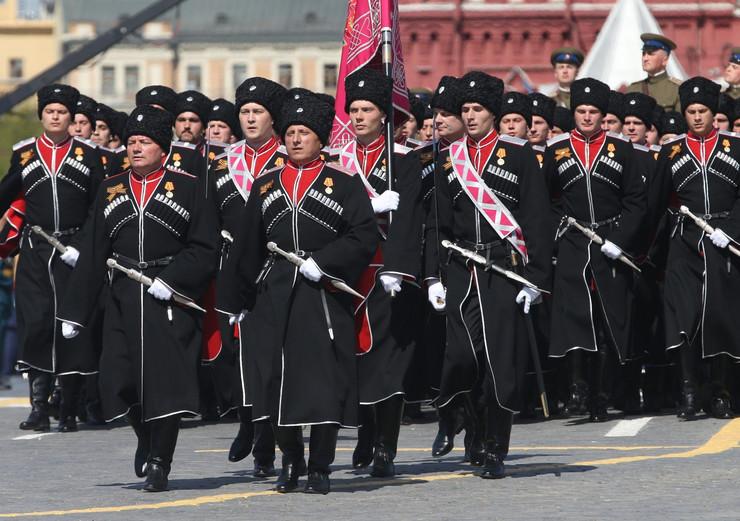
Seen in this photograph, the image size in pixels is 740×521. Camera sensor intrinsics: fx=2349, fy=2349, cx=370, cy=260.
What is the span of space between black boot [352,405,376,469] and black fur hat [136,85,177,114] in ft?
13.5

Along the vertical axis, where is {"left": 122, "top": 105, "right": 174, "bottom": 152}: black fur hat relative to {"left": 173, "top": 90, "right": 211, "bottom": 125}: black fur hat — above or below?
below

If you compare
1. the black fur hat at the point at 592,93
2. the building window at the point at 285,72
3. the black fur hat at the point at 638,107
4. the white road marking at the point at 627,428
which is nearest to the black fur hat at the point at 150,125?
the white road marking at the point at 627,428

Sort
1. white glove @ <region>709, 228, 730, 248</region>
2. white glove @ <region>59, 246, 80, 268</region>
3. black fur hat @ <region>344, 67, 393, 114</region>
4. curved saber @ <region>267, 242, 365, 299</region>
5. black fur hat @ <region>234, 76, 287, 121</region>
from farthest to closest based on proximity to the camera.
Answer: white glove @ <region>59, 246, 80, 268</region>
white glove @ <region>709, 228, 730, 248</region>
black fur hat @ <region>234, 76, 287, 121</region>
black fur hat @ <region>344, 67, 393, 114</region>
curved saber @ <region>267, 242, 365, 299</region>

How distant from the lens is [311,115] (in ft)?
41.9

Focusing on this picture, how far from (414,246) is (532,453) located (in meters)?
1.99

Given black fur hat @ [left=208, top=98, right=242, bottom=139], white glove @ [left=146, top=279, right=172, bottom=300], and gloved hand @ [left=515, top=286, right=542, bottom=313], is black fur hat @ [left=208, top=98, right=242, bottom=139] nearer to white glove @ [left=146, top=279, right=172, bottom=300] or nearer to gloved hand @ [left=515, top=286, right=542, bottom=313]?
white glove @ [left=146, top=279, right=172, bottom=300]

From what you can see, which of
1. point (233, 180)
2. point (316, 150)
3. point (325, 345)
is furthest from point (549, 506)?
point (233, 180)

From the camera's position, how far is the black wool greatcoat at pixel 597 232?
55.4 ft

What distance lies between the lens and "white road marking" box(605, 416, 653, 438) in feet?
51.5

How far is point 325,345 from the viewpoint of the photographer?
1250cm

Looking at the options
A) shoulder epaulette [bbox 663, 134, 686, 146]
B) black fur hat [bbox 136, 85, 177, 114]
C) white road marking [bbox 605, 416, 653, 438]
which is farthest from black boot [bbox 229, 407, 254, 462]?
shoulder epaulette [bbox 663, 134, 686, 146]

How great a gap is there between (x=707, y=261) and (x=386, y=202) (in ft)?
13.5

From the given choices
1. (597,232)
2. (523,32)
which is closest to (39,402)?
(597,232)

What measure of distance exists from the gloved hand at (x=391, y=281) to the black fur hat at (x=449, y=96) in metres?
1.23
